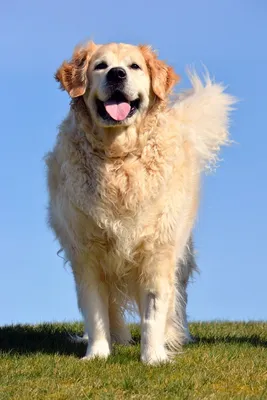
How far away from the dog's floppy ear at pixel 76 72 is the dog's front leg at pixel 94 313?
145 cm

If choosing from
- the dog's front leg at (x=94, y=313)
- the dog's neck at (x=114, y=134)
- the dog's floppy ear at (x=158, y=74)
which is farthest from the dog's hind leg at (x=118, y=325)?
the dog's floppy ear at (x=158, y=74)

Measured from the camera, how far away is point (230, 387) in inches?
238

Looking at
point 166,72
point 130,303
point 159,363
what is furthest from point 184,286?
point 166,72

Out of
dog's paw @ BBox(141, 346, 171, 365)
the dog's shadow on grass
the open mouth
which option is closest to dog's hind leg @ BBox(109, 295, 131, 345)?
the dog's shadow on grass

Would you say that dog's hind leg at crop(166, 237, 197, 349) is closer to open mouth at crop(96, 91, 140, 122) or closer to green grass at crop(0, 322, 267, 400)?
green grass at crop(0, 322, 267, 400)

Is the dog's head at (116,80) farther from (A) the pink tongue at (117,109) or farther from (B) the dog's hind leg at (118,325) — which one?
(B) the dog's hind leg at (118,325)

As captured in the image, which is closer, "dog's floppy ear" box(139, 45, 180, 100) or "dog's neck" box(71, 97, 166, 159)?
"dog's neck" box(71, 97, 166, 159)

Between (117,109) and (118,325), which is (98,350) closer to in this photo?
(118,325)

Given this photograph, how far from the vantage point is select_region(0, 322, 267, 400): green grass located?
19.0 feet

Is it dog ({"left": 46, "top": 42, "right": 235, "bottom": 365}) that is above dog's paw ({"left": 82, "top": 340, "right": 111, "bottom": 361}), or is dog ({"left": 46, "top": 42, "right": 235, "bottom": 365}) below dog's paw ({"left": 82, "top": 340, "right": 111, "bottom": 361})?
above

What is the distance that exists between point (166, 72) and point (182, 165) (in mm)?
764

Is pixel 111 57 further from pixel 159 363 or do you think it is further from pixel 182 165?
pixel 159 363

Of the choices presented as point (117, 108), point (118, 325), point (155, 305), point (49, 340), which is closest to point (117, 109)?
point (117, 108)

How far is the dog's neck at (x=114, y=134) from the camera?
669 cm
